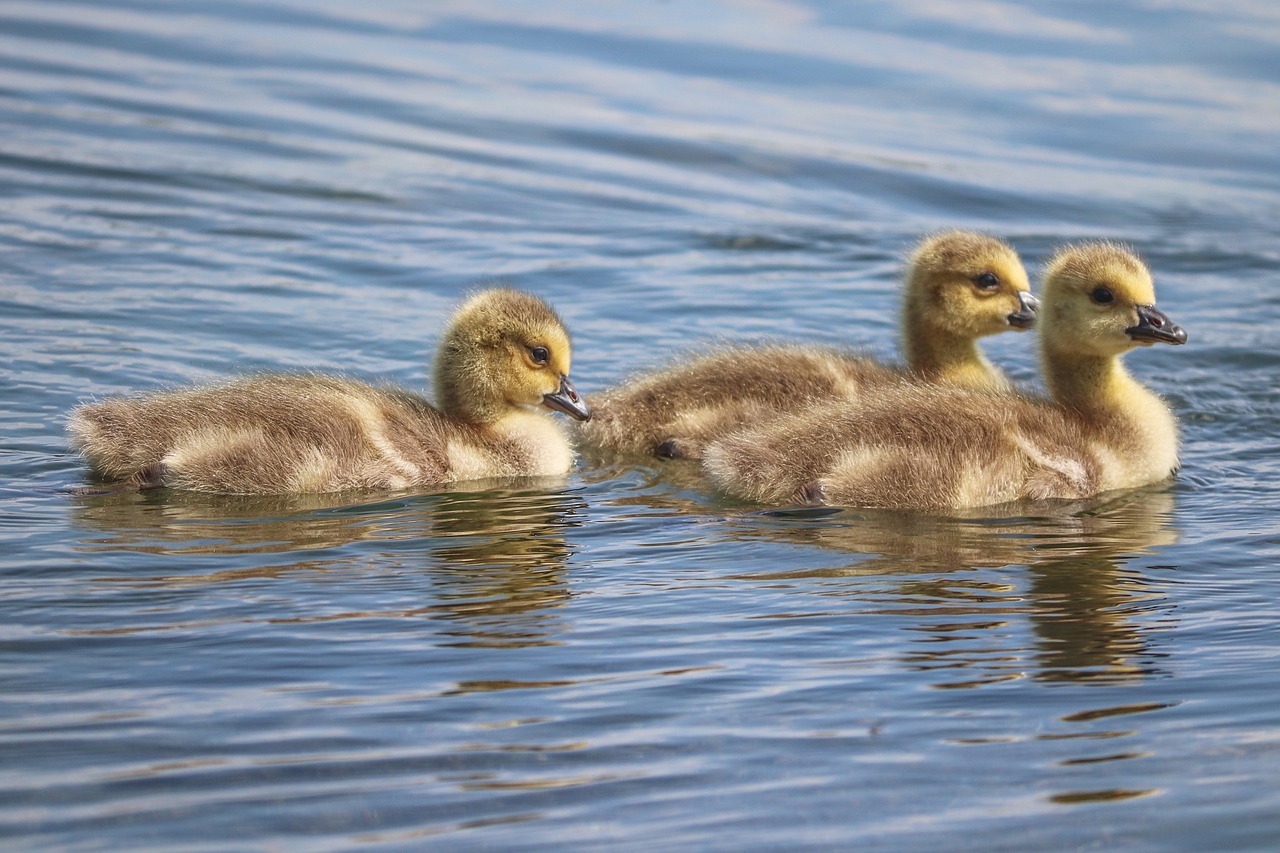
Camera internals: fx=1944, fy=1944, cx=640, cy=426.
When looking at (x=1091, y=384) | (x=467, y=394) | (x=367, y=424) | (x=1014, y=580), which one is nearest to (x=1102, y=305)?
(x=1091, y=384)

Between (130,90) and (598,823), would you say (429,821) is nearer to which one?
(598,823)

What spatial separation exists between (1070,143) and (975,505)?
8138 mm

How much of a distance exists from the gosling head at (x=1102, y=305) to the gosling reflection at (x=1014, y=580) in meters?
0.60

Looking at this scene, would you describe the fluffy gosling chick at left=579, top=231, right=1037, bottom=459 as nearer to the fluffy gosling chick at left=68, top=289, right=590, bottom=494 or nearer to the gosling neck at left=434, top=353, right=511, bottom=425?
the fluffy gosling chick at left=68, top=289, right=590, bottom=494

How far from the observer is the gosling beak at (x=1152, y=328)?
7.37 meters

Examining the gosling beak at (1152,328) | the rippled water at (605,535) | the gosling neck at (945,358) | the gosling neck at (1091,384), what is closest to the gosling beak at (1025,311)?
the gosling neck at (945,358)

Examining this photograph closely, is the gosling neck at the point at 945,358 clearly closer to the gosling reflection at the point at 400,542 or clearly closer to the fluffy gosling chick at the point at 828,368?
the fluffy gosling chick at the point at 828,368

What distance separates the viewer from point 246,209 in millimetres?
12086

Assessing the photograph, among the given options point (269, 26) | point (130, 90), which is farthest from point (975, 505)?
point (269, 26)

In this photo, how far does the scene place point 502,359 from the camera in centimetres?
746

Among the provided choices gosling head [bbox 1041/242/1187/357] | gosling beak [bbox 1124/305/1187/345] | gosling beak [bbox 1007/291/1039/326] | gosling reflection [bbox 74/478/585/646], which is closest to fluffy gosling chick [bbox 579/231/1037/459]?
gosling beak [bbox 1007/291/1039/326]

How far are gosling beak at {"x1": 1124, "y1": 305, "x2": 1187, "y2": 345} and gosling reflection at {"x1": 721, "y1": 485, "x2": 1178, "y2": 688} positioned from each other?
1.95 feet

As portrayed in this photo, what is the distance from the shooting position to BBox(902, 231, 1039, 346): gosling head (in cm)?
815

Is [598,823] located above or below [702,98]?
below
